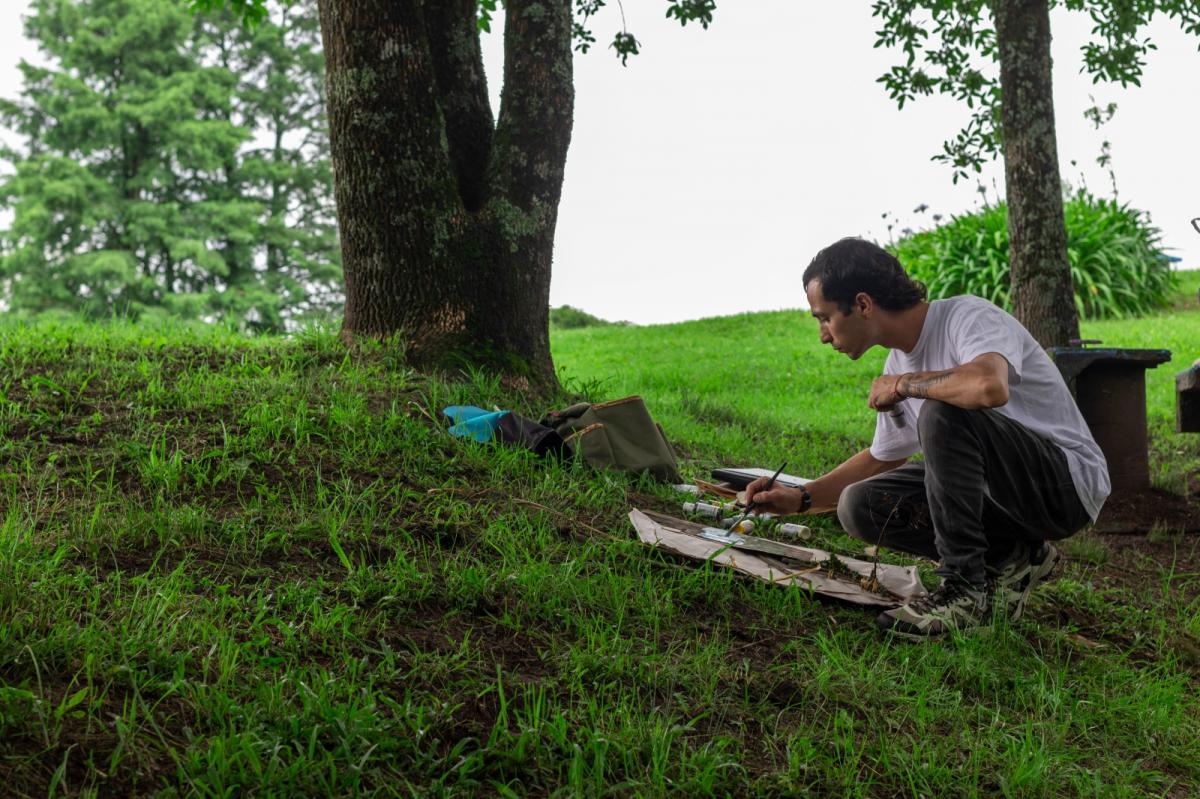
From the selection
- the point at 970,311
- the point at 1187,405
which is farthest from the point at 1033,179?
the point at 970,311

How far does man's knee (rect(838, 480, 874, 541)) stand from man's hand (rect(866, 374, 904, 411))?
457 mm

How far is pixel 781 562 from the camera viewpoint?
4324 millimetres

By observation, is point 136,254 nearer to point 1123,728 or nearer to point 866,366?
point 866,366

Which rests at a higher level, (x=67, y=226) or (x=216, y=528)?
(x=67, y=226)

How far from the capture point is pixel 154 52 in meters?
25.0

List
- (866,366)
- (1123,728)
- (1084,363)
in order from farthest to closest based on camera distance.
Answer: (866,366), (1084,363), (1123,728)

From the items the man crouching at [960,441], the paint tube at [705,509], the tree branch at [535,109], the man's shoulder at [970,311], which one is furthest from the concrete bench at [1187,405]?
the tree branch at [535,109]

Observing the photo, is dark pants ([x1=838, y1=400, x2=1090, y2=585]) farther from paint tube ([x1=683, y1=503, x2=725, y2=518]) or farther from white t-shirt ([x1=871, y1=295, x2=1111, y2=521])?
paint tube ([x1=683, y1=503, x2=725, y2=518])

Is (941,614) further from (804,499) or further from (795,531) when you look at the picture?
(795,531)

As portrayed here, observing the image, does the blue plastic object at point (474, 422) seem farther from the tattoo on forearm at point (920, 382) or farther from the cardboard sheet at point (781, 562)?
the tattoo on forearm at point (920, 382)

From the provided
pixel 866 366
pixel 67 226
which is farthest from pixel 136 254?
pixel 866 366

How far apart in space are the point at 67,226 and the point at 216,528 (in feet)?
76.1

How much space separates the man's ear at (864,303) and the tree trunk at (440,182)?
109 inches

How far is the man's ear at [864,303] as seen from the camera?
3861mm
